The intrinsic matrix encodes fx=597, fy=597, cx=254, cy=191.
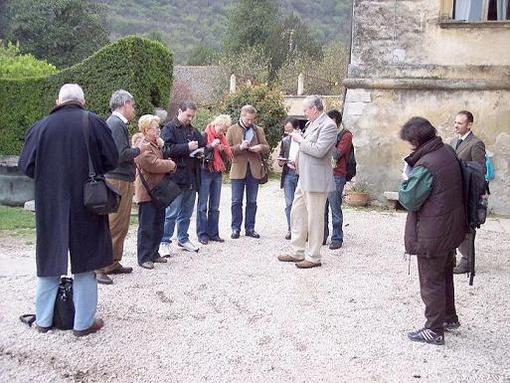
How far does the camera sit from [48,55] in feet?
111

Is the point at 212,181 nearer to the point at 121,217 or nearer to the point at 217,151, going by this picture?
the point at 217,151

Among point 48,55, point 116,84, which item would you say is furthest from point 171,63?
point 48,55

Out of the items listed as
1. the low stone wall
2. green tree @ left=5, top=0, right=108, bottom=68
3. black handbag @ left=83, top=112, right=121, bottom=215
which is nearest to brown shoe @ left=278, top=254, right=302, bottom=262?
black handbag @ left=83, top=112, right=121, bottom=215

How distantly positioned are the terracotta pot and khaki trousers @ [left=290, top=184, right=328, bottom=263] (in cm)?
441

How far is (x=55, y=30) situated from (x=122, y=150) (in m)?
30.9

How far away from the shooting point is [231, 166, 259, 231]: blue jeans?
8148 millimetres

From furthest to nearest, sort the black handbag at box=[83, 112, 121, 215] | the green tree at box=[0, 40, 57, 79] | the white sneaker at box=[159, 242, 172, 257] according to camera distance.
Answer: the green tree at box=[0, 40, 57, 79]
the white sneaker at box=[159, 242, 172, 257]
the black handbag at box=[83, 112, 121, 215]

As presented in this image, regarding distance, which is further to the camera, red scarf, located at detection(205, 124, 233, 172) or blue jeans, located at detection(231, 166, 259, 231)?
blue jeans, located at detection(231, 166, 259, 231)

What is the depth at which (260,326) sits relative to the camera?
4891 millimetres

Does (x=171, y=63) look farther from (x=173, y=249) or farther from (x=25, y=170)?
(x=25, y=170)

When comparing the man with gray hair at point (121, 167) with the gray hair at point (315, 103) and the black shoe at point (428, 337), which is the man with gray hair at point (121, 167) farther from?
the black shoe at point (428, 337)

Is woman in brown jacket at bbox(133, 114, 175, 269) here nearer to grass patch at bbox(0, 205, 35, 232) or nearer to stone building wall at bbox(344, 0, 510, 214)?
grass patch at bbox(0, 205, 35, 232)

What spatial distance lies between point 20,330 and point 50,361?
67cm

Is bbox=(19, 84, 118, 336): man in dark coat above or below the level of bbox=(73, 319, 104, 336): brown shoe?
above
